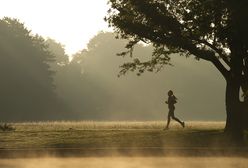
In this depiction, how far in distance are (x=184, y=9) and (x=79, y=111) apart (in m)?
77.3

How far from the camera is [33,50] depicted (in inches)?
3406

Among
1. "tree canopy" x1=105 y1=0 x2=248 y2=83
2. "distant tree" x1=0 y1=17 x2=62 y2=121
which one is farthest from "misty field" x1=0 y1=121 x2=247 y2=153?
"distant tree" x1=0 y1=17 x2=62 y2=121

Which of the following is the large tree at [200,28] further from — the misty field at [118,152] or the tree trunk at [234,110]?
the misty field at [118,152]

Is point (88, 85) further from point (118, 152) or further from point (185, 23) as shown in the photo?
point (118, 152)

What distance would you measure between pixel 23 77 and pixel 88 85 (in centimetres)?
3223

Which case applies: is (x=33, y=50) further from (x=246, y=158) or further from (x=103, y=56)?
(x=246, y=158)

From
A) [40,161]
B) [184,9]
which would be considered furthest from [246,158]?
[184,9]

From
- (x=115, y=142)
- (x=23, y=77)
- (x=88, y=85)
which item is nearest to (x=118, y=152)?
(x=115, y=142)

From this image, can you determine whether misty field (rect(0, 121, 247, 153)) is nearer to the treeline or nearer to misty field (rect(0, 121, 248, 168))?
misty field (rect(0, 121, 248, 168))

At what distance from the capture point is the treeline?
264ft

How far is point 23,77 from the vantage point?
269 ft

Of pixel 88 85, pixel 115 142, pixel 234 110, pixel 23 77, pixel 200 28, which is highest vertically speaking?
pixel 88 85

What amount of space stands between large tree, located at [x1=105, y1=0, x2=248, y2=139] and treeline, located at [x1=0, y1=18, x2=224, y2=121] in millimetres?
53192

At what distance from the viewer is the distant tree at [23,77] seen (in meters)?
77.8
